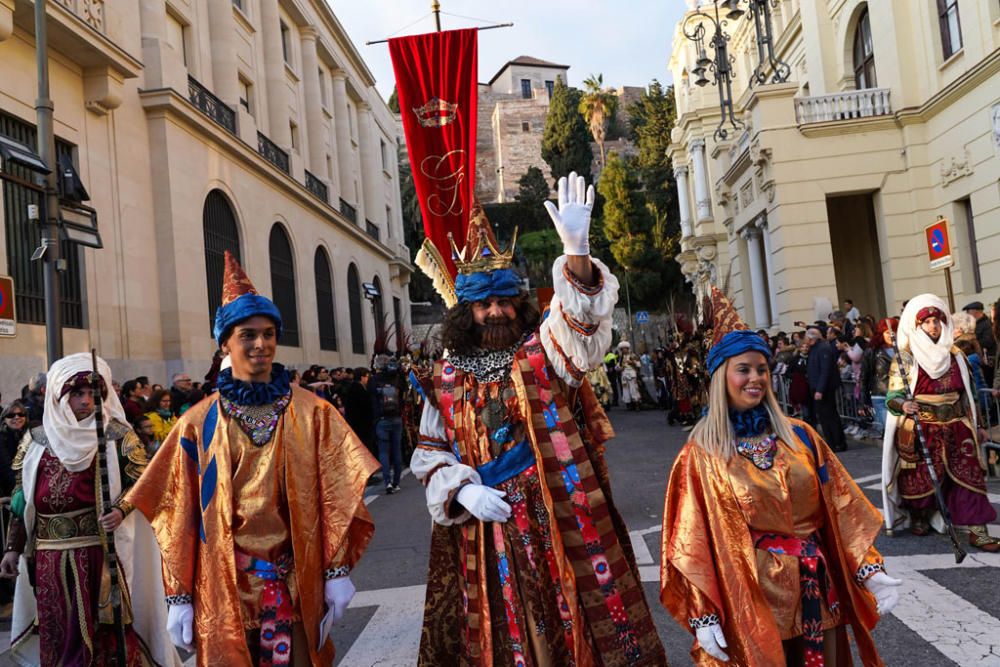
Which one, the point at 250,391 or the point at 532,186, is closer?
the point at 250,391

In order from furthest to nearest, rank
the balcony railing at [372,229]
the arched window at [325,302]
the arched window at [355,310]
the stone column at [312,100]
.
A: the balcony railing at [372,229] → the arched window at [355,310] → the stone column at [312,100] → the arched window at [325,302]

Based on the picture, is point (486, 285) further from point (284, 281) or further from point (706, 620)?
point (284, 281)

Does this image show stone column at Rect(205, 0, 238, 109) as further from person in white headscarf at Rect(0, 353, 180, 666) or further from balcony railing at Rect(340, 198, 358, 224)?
person in white headscarf at Rect(0, 353, 180, 666)

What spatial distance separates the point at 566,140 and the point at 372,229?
33592 millimetres

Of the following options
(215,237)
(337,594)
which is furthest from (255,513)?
(215,237)

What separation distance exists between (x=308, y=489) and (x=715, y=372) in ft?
5.60

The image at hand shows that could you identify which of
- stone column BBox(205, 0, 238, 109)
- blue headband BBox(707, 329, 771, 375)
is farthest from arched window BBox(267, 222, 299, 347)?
blue headband BBox(707, 329, 771, 375)

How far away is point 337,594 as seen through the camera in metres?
3.27

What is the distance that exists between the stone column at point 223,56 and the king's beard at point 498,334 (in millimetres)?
18922

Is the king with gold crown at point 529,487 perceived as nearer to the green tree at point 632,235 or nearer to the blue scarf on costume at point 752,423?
the blue scarf on costume at point 752,423

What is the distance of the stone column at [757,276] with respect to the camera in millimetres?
23141

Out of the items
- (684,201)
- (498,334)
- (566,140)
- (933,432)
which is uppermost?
(566,140)

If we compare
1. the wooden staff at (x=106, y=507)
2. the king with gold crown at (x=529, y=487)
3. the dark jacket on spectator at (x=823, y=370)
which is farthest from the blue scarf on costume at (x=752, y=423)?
the dark jacket on spectator at (x=823, y=370)

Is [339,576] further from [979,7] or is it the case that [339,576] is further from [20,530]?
[979,7]
